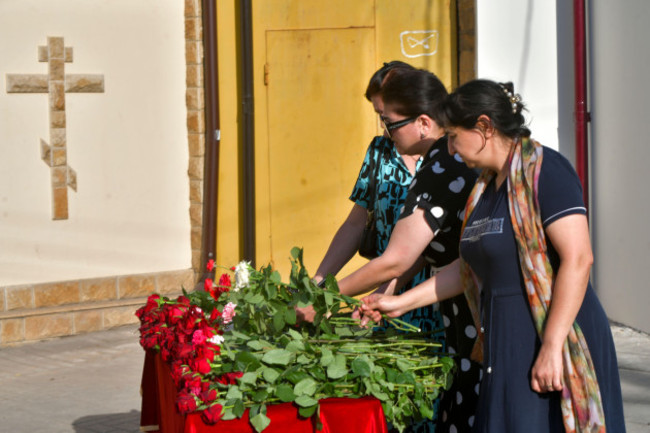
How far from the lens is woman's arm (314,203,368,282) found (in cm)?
416

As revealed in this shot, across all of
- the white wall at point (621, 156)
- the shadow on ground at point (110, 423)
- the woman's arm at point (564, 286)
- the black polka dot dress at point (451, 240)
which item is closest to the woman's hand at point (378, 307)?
the black polka dot dress at point (451, 240)

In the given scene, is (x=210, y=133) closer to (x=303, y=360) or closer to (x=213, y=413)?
(x=303, y=360)

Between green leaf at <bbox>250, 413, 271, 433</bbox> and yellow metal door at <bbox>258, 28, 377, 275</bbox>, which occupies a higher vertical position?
yellow metal door at <bbox>258, 28, 377, 275</bbox>

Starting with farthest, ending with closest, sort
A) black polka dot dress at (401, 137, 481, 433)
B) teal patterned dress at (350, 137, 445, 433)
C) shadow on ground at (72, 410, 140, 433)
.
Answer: shadow on ground at (72, 410, 140, 433), teal patterned dress at (350, 137, 445, 433), black polka dot dress at (401, 137, 481, 433)

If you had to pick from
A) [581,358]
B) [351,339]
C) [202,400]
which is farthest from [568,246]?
[202,400]

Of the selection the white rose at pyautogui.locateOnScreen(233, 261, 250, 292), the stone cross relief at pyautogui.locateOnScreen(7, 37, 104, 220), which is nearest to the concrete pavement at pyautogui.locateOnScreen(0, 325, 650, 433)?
the stone cross relief at pyautogui.locateOnScreen(7, 37, 104, 220)

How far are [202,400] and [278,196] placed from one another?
19.7 ft

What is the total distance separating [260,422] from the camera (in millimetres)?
2885

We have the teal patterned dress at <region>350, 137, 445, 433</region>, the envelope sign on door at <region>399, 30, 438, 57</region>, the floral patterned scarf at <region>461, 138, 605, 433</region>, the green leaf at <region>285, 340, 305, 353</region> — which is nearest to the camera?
the floral patterned scarf at <region>461, 138, 605, 433</region>

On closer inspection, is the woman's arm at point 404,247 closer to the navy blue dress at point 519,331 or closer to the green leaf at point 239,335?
the navy blue dress at point 519,331

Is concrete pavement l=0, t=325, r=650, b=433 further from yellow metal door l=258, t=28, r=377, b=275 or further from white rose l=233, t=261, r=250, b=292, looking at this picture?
white rose l=233, t=261, r=250, b=292

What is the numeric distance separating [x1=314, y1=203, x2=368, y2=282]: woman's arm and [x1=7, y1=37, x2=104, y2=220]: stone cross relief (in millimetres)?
4779

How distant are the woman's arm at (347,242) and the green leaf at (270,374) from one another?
3.96 feet

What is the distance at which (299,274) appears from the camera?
339cm
